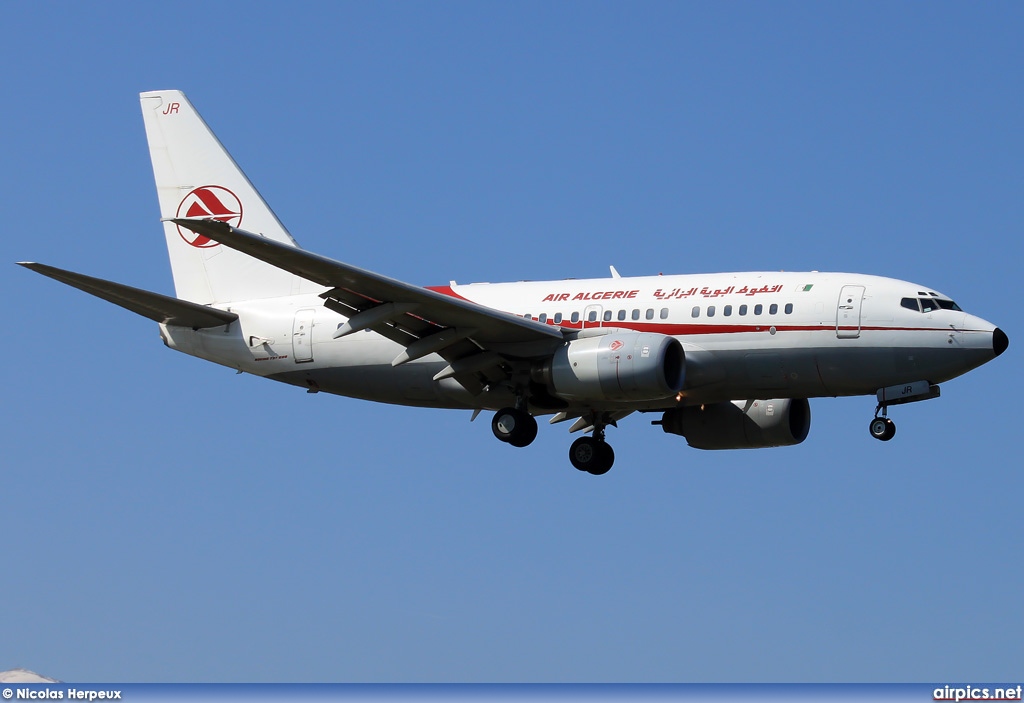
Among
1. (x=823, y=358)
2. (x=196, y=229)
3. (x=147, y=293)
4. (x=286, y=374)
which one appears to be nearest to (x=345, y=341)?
(x=286, y=374)

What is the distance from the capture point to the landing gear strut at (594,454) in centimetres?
4406

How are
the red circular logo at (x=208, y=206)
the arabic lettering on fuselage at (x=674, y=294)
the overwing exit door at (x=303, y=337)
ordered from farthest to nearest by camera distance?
1. the red circular logo at (x=208, y=206)
2. the overwing exit door at (x=303, y=337)
3. the arabic lettering on fuselage at (x=674, y=294)

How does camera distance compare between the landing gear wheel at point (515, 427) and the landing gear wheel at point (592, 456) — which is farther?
the landing gear wheel at point (592, 456)

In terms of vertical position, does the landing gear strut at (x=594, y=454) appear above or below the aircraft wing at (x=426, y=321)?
below

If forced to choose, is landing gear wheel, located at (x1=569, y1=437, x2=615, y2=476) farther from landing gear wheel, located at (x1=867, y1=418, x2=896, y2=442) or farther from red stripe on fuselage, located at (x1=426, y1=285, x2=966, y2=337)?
landing gear wheel, located at (x1=867, y1=418, x2=896, y2=442)

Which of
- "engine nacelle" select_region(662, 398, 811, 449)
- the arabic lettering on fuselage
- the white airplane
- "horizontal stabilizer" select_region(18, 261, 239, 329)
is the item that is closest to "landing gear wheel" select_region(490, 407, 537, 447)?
the white airplane

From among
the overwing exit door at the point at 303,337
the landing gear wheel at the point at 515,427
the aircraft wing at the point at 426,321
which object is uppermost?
the overwing exit door at the point at 303,337

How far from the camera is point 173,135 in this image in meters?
47.7

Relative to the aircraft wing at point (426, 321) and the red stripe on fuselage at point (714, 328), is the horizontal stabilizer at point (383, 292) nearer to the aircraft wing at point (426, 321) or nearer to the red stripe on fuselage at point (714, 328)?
the aircraft wing at point (426, 321)

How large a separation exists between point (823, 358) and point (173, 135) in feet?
68.9

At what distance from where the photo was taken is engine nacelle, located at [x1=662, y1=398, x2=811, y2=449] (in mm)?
43875

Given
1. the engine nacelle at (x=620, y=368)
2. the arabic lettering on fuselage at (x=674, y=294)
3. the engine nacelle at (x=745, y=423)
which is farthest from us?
the engine nacelle at (x=745, y=423)

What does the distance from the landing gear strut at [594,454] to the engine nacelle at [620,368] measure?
502 centimetres

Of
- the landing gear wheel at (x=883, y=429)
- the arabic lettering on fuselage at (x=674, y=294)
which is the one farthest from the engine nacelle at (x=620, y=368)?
the landing gear wheel at (x=883, y=429)
